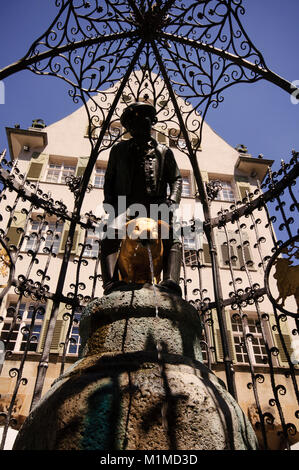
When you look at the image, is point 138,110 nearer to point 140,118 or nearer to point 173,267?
point 140,118

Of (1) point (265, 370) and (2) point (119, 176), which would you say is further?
(1) point (265, 370)

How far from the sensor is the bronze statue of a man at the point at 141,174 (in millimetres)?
3248

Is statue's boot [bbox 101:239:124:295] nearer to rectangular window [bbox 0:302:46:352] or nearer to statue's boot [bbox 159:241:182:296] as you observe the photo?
statue's boot [bbox 159:241:182:296]

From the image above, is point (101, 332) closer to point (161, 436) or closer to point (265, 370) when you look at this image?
point (161, 436)

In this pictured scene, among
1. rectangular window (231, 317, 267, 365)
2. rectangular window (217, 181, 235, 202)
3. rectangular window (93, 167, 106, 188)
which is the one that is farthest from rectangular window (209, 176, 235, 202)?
rectangular window (231, 317, 267, 365)

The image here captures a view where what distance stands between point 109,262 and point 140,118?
155 centimetres

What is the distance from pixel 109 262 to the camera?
2.91 metres

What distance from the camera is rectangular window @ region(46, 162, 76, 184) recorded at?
1521 cm

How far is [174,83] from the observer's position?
5.32 metres

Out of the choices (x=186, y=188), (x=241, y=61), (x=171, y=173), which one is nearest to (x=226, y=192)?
(x=186, y=188)

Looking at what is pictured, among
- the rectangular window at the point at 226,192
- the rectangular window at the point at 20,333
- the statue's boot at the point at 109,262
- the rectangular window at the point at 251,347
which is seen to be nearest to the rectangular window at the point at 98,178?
the rectangular window at the point at 226,192

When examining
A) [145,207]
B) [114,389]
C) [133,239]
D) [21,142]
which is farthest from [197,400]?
[21,142]

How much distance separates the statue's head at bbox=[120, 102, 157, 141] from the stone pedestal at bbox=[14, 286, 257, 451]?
1929 millimetres

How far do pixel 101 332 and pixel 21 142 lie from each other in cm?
1582
